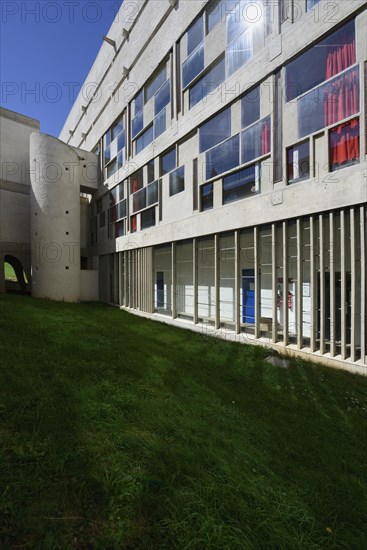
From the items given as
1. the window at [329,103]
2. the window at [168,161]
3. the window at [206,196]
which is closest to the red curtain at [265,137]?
the window at [329,103]

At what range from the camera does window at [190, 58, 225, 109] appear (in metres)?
10.0

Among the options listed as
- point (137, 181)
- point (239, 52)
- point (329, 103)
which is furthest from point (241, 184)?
point (137, 181)

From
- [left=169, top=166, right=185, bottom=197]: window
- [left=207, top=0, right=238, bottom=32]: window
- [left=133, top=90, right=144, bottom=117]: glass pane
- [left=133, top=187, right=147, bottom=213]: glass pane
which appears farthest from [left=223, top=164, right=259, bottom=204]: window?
[left=133, top=90, right=144, bottom=117]: glass pane

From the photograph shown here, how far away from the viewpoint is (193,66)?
36.7 feet

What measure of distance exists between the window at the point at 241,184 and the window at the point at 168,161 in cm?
381

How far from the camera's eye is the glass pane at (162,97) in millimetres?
12555

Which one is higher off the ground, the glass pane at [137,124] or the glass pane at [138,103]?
the glass pane at [138,103]

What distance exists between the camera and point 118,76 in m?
16.9

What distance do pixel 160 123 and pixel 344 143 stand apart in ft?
30.5

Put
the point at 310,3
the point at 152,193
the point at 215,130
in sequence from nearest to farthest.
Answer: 1. the point at 310,3
2. the point at 215,130
3. the point at 152,193

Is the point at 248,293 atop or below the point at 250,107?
below

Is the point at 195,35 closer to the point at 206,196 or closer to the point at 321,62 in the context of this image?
the point at 321,62

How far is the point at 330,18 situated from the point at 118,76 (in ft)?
46.5

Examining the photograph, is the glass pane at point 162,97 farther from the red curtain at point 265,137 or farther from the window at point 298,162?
the window at point 298,162
